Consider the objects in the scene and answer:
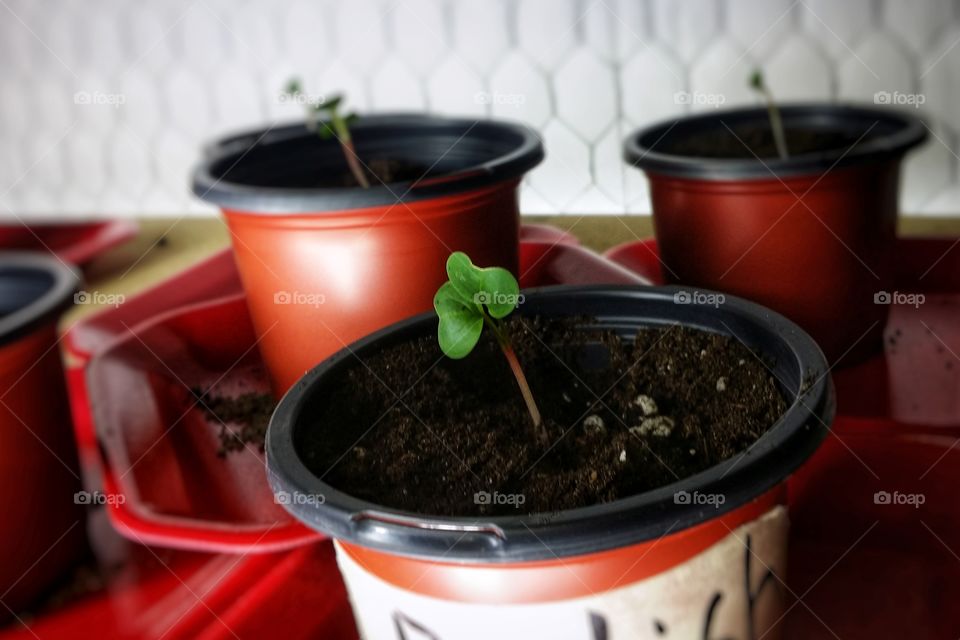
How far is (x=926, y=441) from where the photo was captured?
24.7 inches

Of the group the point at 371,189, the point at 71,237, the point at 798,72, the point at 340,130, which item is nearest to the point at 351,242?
the point at 371,189

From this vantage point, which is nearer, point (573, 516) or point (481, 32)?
point (573, 516)

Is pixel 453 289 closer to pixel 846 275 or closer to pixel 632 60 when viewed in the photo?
pixel 846 275

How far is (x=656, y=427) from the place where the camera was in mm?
463

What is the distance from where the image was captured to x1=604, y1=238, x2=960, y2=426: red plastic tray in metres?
0.71

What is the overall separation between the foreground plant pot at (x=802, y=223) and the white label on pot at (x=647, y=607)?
0.35 m

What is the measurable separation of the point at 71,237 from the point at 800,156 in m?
1.16

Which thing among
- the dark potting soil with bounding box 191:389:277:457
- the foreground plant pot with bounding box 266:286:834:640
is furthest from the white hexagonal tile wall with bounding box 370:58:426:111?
the foreground plant pot with bounding box 266:286:834:640

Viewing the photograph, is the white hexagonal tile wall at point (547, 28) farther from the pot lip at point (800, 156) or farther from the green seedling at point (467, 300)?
the green seedling at point (467, 300)

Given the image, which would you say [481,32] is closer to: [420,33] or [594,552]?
[420,33]

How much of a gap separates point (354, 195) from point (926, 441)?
1.49 ft

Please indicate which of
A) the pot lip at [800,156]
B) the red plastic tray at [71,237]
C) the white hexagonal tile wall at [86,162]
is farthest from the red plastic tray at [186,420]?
the white hexagonal tile wall at [86,162]

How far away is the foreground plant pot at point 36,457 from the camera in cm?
62

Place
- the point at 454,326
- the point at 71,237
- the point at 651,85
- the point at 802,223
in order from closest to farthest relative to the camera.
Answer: the point at 454,326
the point at 802,223
the point at 651,85
the point at 71,237
